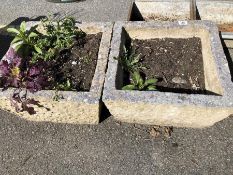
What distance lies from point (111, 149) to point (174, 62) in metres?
1.41

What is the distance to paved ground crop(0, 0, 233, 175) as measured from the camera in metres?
3.60

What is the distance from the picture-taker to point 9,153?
3.83m

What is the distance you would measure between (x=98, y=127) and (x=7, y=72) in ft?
4.15

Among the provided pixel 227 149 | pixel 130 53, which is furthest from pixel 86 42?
pixel 227 149

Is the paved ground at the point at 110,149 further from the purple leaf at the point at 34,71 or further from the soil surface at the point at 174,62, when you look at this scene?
the purple leaf at the point at 34,71

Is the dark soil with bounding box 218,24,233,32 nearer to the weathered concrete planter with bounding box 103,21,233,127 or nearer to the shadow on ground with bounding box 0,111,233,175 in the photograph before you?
the weathered concrete planter with bounding box 103,21,233,127

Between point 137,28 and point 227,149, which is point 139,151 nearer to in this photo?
point 227,149

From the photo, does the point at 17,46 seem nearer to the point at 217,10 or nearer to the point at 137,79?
the point at 137,79

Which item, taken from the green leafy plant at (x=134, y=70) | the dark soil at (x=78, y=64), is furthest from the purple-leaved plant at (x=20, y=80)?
the green leafy plant at (x=134, y=70)

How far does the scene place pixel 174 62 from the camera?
4.20m

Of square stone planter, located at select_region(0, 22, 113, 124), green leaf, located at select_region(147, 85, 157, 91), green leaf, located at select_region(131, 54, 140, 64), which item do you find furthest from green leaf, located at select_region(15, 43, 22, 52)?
green leaf, located at select_region(147, 85, 157, 91)

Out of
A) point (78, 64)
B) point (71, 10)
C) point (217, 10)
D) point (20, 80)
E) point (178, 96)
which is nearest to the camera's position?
point (178, 96)

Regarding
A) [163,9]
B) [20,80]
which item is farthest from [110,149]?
[163,9]

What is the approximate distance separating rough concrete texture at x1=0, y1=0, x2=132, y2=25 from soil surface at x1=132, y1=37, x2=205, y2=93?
1.25 metres
